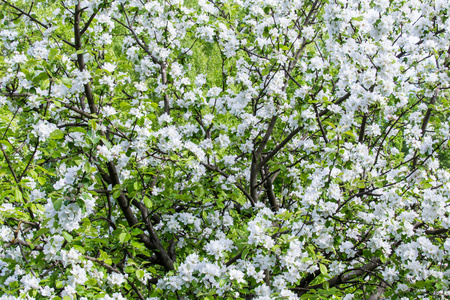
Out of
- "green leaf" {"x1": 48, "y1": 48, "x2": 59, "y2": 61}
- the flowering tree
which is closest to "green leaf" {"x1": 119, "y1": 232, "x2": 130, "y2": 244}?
Result: the flowering tree

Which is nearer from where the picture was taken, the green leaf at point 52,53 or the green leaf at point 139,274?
the green leaf at point 52,53

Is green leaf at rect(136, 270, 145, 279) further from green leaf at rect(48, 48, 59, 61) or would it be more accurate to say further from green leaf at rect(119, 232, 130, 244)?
green leaf at rect(48, 48, 59, 61)

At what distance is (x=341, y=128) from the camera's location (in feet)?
10.1

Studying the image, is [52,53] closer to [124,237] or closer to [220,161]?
[124,237]

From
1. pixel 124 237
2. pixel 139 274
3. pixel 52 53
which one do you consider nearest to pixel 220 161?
pixel 124 237

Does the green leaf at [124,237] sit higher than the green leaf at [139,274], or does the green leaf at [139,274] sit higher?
the green leaf at [124,237]

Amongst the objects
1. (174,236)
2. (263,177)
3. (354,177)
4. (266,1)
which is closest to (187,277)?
(174,236)

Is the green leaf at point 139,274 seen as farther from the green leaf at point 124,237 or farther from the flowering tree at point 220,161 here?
the green leaf at point 124,237

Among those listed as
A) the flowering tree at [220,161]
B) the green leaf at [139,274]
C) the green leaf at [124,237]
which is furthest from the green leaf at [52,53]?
the green leaf at [139,274]

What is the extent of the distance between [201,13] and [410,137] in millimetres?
2634

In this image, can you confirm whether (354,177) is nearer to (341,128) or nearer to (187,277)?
(341,128)

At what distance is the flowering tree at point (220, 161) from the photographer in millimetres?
2875

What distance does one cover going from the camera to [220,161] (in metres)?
4.29

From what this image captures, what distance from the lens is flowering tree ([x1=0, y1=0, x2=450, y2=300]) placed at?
9.43 feet
